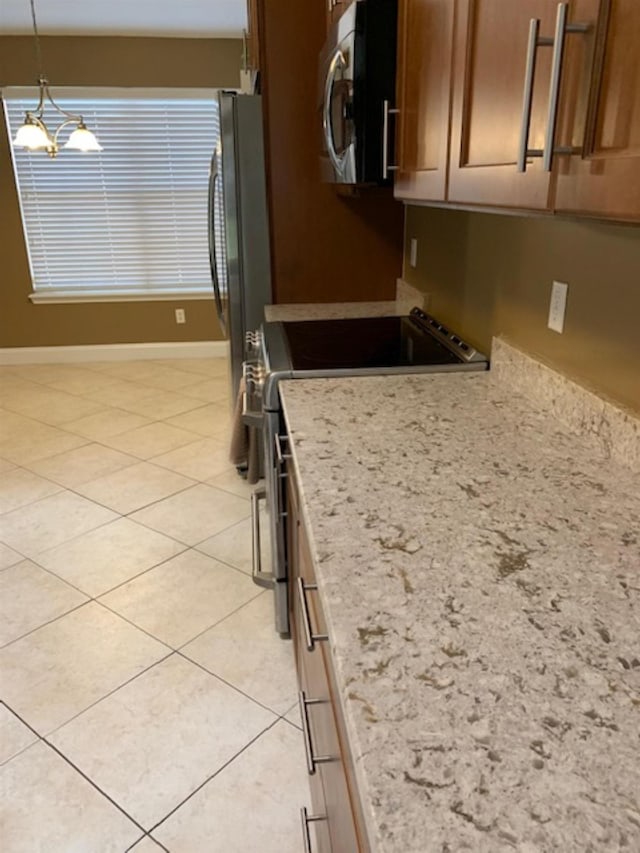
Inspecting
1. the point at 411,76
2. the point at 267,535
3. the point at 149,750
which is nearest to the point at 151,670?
the point at 149,750

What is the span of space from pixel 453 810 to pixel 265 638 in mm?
1576

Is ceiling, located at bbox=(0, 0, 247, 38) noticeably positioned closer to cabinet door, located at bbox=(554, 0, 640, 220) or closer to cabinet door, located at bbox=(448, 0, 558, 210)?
cabinet door, located at bbox=(448, 0, 558, 210)

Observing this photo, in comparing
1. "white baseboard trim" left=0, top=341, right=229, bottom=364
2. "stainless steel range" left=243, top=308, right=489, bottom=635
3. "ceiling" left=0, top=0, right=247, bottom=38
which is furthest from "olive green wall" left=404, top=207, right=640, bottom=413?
"white baseboard trim" left=0, top=341, right=229, bottom=364

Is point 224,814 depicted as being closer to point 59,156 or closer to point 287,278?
point 287,278

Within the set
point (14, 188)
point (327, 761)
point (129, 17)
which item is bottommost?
point (327, 761)

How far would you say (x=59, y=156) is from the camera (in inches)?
188

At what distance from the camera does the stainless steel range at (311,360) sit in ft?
5.53

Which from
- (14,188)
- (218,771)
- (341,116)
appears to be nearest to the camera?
(218,771)

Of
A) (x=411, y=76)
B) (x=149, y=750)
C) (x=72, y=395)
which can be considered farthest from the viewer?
(x=72, y=395)

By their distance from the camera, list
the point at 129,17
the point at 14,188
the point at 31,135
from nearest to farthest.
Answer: the point at 31,135
the point at 129,17
the point at 14,188

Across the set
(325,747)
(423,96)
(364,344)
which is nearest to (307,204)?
(364,344)

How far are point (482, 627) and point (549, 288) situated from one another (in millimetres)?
941

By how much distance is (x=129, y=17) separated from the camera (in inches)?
159

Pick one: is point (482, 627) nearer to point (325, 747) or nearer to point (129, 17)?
point (325, 747)
